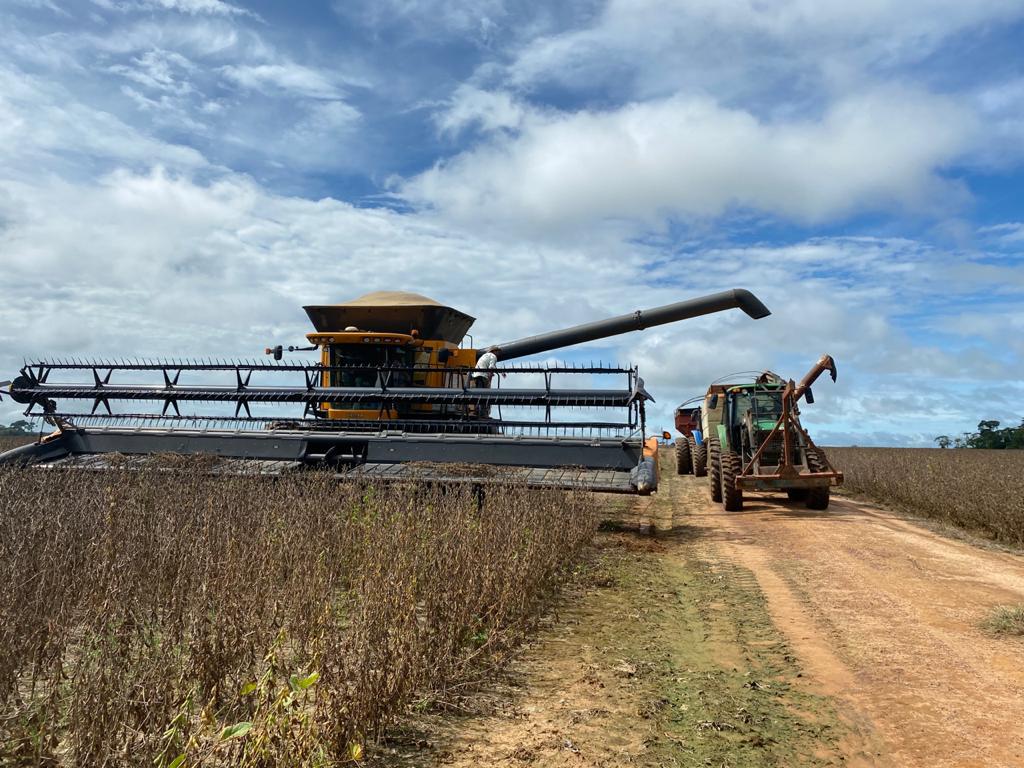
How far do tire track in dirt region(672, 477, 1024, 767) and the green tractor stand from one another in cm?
170

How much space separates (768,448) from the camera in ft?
44.4

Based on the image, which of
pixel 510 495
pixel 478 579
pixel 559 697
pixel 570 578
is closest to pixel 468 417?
pixel 510 495

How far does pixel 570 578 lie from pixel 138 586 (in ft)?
11.6

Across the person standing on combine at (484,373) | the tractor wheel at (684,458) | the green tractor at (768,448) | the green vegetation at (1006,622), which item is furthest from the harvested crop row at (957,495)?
the person standing on combine at (484,373)

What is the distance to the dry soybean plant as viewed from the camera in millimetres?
2688

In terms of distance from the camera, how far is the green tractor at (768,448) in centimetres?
1249

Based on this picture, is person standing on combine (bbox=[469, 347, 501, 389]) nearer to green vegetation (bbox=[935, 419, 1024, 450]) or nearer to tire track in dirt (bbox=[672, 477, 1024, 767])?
tire track in dirt (bbox=[672, 477, 1024, 767])

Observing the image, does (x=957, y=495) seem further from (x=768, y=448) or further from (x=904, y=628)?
(x=904, y=628)

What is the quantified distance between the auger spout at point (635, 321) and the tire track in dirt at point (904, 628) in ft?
18.7

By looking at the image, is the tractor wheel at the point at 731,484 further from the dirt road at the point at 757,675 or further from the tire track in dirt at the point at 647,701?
the tire track in dirt at the point at 647,701

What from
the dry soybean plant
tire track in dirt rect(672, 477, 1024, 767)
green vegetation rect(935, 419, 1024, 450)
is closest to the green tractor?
tire track in dirt rect(672, 477, 1024, 767)

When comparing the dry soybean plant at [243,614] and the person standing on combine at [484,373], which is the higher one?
the person standing on combine at [484,373]

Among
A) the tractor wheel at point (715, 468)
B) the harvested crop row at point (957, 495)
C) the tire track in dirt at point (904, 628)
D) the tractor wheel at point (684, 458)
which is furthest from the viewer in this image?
the tractor wheel at point (684, 458)

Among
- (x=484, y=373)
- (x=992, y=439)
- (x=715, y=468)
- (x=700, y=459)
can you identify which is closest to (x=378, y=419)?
(x=484, y=373)
